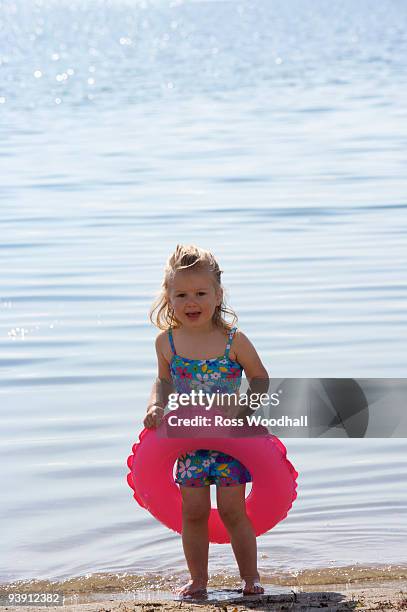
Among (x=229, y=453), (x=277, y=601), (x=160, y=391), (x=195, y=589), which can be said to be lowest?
(x=277, y=601)

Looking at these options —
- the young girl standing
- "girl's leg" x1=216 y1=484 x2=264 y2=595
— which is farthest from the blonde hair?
"girl's leg" x1=216 y1=484 x2=264 y2=595

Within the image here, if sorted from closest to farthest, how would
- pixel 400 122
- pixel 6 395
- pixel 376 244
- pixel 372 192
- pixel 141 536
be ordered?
pixel 141 536, pixel 6 395, pixel 376 244, pixel 372 192, pixel 400 122

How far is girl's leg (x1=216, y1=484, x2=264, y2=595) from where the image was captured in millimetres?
4758

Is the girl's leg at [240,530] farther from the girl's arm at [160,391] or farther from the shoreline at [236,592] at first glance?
the girl's arm at [160,391]

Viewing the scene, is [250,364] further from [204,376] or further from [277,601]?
[277,601]

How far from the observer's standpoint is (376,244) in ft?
36.8

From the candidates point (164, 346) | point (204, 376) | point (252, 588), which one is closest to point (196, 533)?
point (252, 588)

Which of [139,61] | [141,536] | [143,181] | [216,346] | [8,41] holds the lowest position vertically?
[141,536]

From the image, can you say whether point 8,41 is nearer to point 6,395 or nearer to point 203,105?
point 203,105

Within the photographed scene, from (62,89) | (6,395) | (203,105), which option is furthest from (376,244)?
(62,89)

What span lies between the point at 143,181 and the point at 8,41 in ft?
144

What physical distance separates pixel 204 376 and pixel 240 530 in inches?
21.9

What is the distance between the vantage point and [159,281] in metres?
10.1

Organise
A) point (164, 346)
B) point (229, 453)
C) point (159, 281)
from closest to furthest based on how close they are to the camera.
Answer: point (229, 453) → point (164, 346) → point (159, 281)
